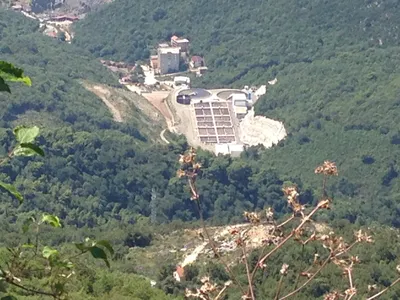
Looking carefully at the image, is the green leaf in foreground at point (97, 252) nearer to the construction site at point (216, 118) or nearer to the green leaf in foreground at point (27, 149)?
the green leaf in foreground at point (27, 149)

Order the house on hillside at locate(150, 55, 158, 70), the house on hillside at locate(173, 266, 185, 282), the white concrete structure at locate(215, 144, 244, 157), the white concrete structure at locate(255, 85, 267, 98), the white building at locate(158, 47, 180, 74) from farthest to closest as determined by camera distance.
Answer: the house on hillside at locate(150, 55, 158, 70)
the white building at locate(158, 47, 180, 74)
the white concrete structure at locate(255, 85, 267, 98)
the white concrete structure at locate(215, 144, 244, 157)
the house on hillside at locate(173, 266, 185, 282)

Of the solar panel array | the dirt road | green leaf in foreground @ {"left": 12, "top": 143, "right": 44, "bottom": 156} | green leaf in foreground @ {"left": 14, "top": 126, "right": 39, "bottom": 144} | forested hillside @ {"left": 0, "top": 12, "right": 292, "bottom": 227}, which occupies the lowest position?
the solar panel array

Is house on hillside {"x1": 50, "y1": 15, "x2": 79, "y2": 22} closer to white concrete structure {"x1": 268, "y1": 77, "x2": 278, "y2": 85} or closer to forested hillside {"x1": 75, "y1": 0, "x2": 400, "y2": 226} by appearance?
forested hillside {"x1": 75, "y1": 0, "x2": 400, "y2": 226}

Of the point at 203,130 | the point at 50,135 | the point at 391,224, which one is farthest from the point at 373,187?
the point at 50,135

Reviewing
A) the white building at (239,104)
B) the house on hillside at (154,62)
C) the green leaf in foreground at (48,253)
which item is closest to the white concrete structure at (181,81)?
the white building at (239,104)

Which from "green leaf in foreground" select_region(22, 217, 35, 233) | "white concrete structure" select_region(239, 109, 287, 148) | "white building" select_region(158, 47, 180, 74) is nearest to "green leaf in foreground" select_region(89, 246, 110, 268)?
"green leaf in foreground" select_region(22, 217, 35, 233)

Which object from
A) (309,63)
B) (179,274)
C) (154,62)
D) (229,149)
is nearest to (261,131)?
(229,149)
